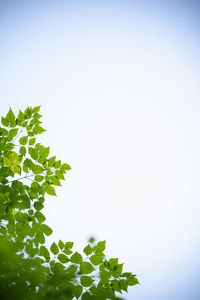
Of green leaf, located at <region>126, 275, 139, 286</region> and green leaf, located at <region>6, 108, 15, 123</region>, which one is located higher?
green leaf, located at <region>6, 108, 15, 123</region>

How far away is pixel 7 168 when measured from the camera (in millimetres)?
2000

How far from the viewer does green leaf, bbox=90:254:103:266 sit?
5.52 ft

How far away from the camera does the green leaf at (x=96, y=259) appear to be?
1682 mm

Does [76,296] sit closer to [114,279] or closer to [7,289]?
[114,279]

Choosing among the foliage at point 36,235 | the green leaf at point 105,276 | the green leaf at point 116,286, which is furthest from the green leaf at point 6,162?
the green leaf at point 116,286

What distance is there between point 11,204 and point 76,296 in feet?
3.14

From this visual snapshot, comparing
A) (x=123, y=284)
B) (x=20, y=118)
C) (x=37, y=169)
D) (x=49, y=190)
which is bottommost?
(x=123, y=284)

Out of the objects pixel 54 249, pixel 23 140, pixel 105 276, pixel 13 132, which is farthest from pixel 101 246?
pixel 13 132

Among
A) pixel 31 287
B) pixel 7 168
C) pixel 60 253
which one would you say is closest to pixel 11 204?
pixel 7 168

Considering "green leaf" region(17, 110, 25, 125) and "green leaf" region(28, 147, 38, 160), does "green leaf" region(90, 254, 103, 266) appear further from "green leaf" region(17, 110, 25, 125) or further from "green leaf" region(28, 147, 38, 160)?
"green leaf" region(17, 110, 25, 125)

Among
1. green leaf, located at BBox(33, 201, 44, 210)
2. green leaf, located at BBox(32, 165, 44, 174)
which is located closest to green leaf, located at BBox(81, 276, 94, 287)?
green leaf, located at BBox(33, 201, 44, 210)

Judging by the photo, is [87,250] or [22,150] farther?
[22,150]

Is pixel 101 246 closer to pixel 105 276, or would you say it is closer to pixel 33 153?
pixel 105 276

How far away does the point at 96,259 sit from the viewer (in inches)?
66.6
